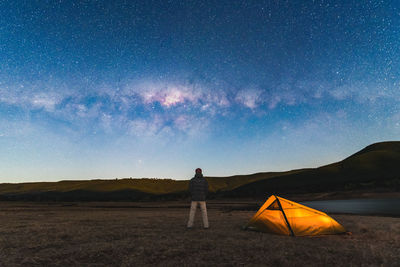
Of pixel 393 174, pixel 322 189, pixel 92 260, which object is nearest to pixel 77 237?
pixel 92 260

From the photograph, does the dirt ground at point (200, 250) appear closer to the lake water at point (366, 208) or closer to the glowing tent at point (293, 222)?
the glowing tent at point (293, 222)

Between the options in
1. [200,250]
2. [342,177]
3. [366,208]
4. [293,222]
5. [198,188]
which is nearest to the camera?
[200,250]

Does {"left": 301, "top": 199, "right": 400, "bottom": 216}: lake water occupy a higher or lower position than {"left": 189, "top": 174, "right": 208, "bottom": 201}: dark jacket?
lower

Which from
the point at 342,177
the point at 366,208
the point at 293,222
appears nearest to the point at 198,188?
the point at 293,222

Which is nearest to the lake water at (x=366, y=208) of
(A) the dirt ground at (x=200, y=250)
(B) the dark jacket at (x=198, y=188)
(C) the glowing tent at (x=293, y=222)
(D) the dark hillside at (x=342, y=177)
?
(A) the dirt ground at (x=200, y=250)

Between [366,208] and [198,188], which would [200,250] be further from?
[366,208]

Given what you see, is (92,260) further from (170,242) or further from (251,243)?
(251,243)

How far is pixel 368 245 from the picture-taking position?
7770 mm

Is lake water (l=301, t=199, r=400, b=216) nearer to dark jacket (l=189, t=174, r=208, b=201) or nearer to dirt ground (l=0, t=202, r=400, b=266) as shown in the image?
dirt ground (l=0, t=202, r=400, b=266)

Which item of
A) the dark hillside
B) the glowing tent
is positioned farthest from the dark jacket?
the dark hillside

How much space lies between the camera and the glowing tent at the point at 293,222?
941 cm

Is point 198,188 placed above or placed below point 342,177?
above

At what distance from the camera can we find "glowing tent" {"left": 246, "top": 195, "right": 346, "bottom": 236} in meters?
9.41

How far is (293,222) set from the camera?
31.3ft
